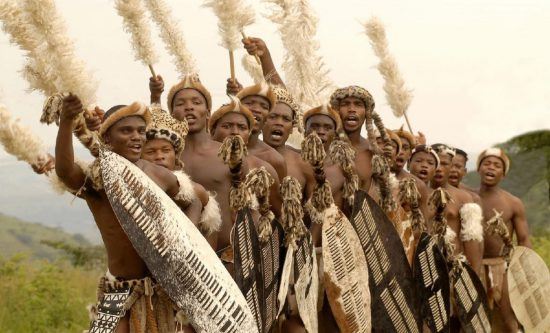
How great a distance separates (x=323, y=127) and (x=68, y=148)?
3.05 meters

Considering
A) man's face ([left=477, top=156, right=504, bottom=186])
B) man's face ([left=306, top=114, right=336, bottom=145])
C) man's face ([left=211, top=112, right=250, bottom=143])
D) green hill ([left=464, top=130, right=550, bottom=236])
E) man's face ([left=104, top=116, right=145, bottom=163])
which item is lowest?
green hill ([left=464, top=130, right=550, bottom=236])

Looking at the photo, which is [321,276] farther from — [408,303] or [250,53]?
[250,53]

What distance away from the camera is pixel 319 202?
848cm

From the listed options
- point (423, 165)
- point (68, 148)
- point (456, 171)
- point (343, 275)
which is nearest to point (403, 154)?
point (423, 165)

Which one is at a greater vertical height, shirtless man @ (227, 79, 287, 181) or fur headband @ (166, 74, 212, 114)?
fur headband @ (166, 74, 212, 114)

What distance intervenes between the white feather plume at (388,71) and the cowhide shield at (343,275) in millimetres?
2319

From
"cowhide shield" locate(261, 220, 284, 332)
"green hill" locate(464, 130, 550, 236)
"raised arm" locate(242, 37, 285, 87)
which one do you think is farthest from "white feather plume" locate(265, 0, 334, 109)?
"green hill" locate(464, 130, 550, 236)

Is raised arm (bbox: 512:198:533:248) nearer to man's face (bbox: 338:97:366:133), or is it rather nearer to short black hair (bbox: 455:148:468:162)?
short black hair (bbox: 455:148:468:162)

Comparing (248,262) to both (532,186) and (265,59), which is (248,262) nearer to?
(265,59)

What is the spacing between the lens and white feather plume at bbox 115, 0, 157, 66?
26.6ft

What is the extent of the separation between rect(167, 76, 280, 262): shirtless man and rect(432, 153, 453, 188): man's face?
9.60 feet

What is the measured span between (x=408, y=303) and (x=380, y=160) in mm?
1002

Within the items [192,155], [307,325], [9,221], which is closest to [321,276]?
[307,325]

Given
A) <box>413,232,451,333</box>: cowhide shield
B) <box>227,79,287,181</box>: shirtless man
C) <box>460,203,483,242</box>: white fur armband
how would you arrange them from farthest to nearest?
1. <box>460,203,483,242</box>: white fur armband
2. <box>413,232,451,333</box>: cowhide shield
3. <box>227,79,287,181</box>: shirtless man
